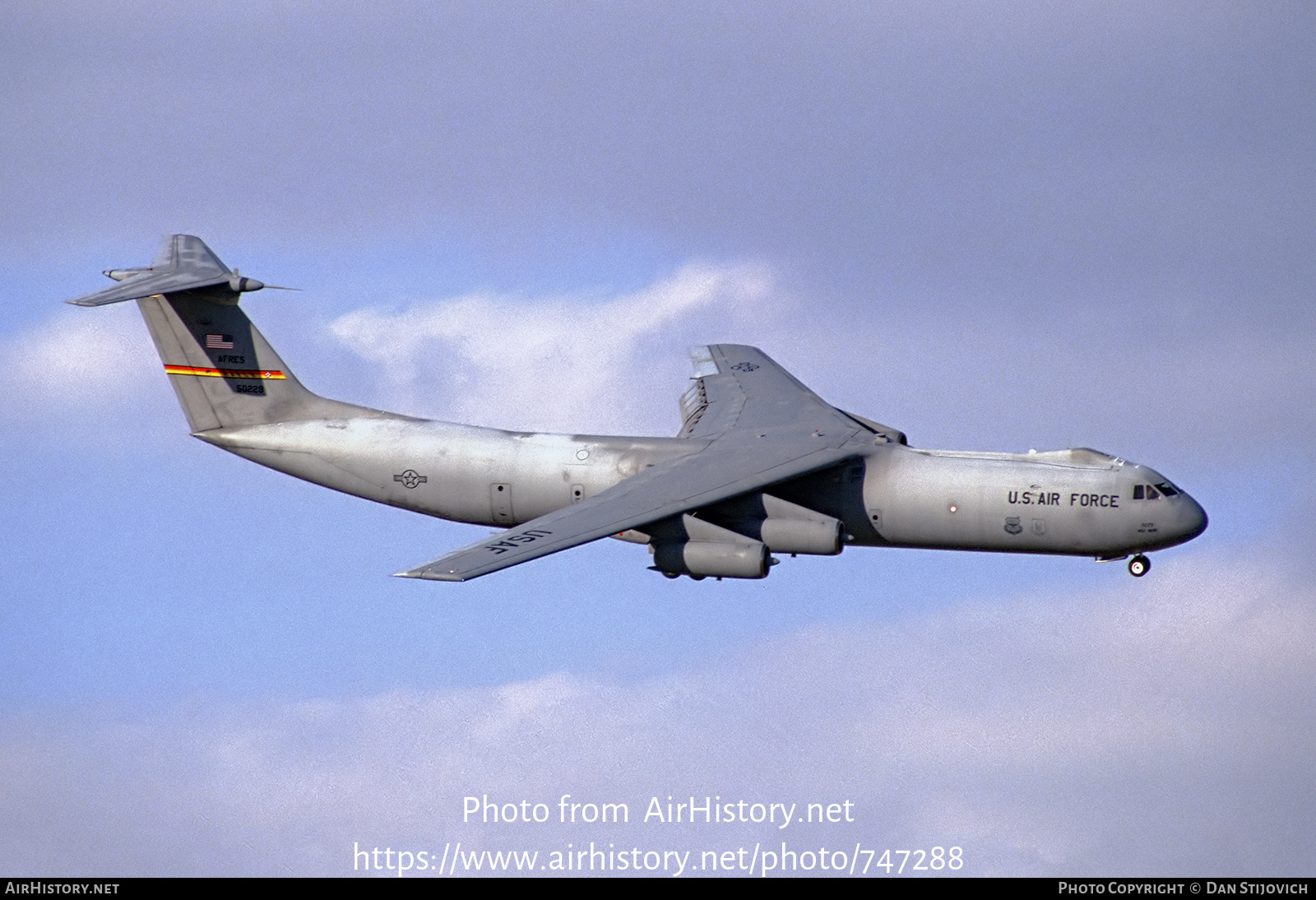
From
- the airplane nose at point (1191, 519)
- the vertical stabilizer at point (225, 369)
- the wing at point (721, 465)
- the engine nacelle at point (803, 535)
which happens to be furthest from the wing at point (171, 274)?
the airplane nose at point (1191, 519)

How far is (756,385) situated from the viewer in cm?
4691

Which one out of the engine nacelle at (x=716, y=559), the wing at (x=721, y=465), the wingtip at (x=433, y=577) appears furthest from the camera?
the engine nacelle at (x=716, y=559)

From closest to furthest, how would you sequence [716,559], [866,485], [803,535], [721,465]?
[716,559]
[803,535]
[721,465]
[866,485]

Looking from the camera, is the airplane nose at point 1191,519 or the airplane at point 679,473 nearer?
the airplane at point 679,473

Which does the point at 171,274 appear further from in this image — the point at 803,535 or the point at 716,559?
the point at 803,535

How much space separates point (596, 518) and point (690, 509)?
2.04 metres

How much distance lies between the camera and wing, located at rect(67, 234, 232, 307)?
136 ft

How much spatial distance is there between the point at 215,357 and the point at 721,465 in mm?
12916

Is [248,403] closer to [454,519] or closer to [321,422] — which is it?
[321,422]

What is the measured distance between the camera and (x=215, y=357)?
44031 millimetres

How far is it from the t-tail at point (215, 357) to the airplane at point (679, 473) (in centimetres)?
4

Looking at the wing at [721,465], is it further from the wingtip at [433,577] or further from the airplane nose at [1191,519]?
the airplane nose at [1191,519]

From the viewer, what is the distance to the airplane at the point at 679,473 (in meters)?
39.8

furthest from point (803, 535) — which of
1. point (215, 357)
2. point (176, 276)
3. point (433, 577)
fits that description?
point (176, 276)
